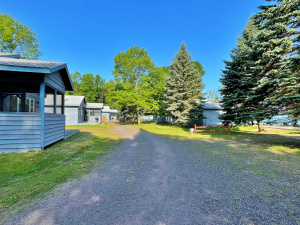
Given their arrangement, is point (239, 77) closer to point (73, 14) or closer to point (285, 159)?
point (285, 159)

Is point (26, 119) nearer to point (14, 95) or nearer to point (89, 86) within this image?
point (14, 95)

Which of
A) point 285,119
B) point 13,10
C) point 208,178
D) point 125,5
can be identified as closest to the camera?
point 208,178

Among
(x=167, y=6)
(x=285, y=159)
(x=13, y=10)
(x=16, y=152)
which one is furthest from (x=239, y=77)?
(x=13, y=10)

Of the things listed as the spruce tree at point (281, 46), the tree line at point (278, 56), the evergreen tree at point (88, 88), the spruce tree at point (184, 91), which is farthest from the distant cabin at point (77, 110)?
the evergreen tree at point (88, 88)

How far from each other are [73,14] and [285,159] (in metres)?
25.1

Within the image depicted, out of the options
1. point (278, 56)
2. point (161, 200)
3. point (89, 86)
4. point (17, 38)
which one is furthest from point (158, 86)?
point (89, 86)

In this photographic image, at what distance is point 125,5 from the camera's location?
18.0 m

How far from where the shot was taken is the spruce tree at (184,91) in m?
19.7

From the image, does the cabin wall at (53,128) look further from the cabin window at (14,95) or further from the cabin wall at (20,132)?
the cabin window at (14,95)

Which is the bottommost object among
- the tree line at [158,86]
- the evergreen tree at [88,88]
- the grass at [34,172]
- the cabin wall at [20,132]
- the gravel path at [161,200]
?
the gravel path at [161,200]

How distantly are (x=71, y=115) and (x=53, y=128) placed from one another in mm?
16192

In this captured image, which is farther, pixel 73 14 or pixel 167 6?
pixel 73 14

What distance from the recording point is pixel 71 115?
72.7 feet

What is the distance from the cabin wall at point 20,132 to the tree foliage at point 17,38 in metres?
28.0
